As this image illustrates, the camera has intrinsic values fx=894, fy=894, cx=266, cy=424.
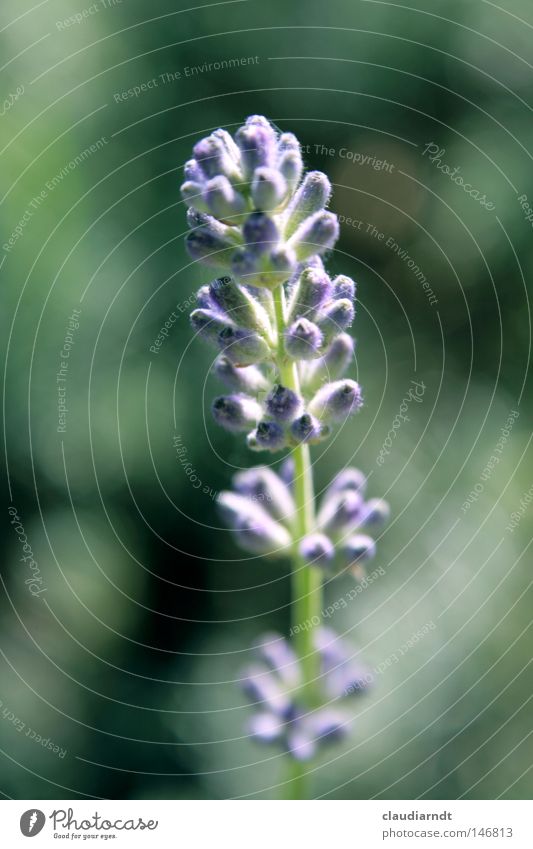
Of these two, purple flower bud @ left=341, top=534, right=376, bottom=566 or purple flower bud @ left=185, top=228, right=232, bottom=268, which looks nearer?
purple flower bud @ left=185, top=228, right=232, bottom=268

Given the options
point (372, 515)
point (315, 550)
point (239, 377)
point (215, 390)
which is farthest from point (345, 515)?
point (215, 390)

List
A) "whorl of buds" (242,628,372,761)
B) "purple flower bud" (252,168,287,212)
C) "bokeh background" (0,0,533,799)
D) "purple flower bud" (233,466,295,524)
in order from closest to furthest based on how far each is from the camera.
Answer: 1. "purple flower bud" (252,168,287,212)
2. "whorl of buds" (242,628,372,761)
3. "purple flower bud" (233,466,295,524)
4. "bokeh background" (0,0,533,799)

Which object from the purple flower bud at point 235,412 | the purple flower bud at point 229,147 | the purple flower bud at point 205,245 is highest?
the purple flower bud at point 229,147

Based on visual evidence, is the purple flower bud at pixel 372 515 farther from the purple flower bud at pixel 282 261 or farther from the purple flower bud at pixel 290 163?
the purple flower bud at pixel 290 163

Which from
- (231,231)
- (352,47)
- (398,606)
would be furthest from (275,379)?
(352,47)

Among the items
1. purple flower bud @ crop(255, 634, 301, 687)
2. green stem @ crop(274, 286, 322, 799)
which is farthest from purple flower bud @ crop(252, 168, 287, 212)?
purple flower bud @ crop(255, 634, 301, 687)

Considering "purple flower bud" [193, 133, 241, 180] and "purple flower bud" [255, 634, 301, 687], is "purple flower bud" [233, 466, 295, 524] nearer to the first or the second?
"purple flower bud" [255, 634, 301, 687]

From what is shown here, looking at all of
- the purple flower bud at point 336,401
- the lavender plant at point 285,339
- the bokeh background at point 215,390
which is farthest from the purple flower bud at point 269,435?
the bokeh background at point 215,390

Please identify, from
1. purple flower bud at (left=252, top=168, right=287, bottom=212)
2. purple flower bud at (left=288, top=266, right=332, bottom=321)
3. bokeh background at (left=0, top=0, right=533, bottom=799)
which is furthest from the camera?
bokeh background at (left=0, top=0, right=533, bottom=799)
